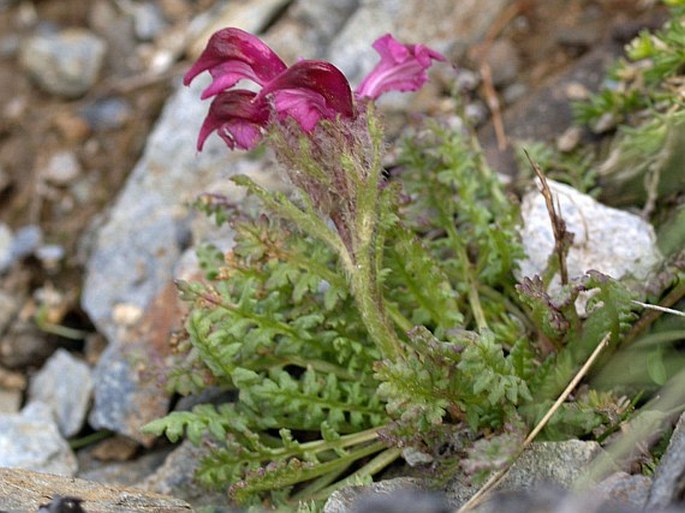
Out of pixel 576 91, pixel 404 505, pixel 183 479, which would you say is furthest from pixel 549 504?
A: pixel 576 91

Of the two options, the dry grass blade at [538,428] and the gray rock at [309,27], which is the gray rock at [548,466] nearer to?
the dry grass blade at [538,428]

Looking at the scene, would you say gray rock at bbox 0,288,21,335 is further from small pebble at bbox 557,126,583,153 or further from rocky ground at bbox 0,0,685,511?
small pebble at bbox 557,126,583,153

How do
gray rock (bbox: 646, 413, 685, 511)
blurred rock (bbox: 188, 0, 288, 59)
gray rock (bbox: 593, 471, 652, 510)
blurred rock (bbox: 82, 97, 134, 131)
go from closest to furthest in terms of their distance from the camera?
gray rock (bbox: 646, 413, 685, 511) < gray rock (bbox: 593, 471, 652, 510) < blurred rock (bbox: 188, 0, 288, 59) < blurred rock (bbox: 82, 97, 134, 131)

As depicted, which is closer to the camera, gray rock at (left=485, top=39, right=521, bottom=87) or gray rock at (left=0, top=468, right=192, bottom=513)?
gray rock at (left=0, top=468, right=192, bottom=513)

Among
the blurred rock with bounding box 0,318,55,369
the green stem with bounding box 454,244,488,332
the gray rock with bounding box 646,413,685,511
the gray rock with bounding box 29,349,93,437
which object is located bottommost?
the gray rock with bounding box 29,349,93,437

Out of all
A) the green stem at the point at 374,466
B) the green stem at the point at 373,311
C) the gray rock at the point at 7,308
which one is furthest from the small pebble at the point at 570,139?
the gray rock at the point at 7,308

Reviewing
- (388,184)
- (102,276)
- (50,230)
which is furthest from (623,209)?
(50,230)

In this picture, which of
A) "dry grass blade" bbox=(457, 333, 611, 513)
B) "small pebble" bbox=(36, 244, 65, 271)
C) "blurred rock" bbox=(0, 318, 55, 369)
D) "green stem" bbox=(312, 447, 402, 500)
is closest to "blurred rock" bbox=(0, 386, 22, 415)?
"blurred rock" bbox=(0, 318, 55, 369)

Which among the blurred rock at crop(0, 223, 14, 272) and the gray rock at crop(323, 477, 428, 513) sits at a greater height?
the blurred rock at crop(0, 223, 14, 272)
